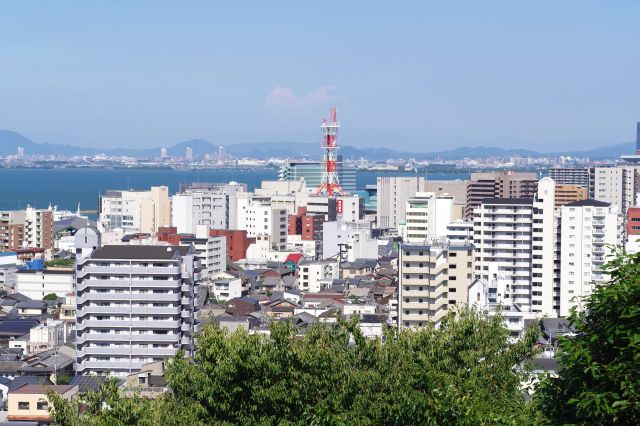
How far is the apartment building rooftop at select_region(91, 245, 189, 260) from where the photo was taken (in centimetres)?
1644

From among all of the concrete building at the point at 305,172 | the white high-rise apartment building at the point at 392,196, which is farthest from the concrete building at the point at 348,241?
the concrete building at the point at 305,172

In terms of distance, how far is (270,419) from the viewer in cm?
650

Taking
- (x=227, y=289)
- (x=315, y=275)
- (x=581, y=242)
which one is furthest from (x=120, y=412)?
(x=315, y=275)

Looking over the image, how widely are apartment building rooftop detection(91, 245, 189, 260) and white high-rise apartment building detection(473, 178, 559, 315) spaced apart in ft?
23.1

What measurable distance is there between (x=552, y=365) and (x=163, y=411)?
21.0 ft

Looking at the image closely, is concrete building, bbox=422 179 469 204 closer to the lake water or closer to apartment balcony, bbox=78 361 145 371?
the lake water

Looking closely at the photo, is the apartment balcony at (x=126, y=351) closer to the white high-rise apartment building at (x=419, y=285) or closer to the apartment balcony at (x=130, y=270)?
the apartment balcony at (x=130, y=270)

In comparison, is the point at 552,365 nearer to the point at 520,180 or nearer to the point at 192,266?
the point at 192,266

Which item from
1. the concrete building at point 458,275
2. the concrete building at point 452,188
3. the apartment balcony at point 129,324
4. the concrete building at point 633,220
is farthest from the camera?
the concrete building at point 452,188

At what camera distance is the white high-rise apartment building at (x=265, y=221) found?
38.4m

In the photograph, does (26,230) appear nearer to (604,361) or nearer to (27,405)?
(27,405)

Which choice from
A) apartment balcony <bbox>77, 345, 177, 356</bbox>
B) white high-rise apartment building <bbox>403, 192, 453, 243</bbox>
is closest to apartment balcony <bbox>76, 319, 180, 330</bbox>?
apartment balcony <bbox>77, 345, 177, 356</bbox>

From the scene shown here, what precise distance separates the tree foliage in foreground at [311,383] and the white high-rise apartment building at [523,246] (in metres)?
13.5

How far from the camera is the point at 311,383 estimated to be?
6.77m
